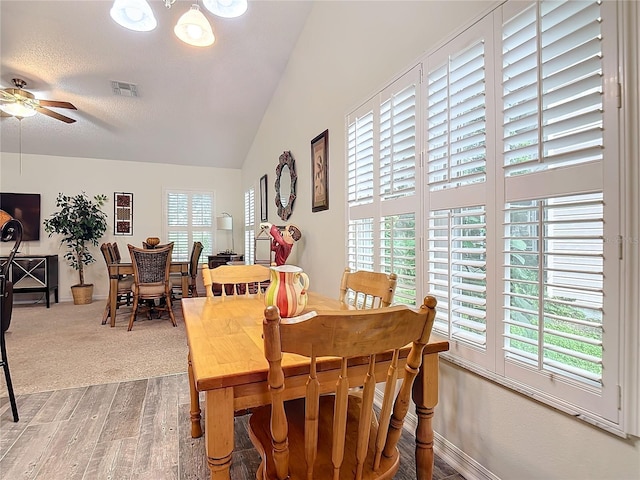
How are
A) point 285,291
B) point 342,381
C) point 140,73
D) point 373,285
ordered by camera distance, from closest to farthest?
point 342,381, point 285,291, point 373,285, point 140,73

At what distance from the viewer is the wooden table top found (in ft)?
2.88

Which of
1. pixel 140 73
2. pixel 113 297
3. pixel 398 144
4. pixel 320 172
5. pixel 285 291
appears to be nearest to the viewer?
pixel 285 291

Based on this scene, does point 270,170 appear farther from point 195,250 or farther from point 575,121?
point 575,121

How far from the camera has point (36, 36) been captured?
3266 millimetres

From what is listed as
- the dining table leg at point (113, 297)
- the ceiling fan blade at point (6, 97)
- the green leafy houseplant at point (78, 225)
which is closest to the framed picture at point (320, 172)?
the dining table leg at point (113, 297)

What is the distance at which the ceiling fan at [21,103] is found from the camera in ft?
11.3

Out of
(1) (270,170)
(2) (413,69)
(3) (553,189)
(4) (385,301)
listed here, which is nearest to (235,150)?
(1) (270,170)

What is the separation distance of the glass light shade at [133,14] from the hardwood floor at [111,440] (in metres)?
2.52

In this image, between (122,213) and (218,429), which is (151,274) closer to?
(122,213)

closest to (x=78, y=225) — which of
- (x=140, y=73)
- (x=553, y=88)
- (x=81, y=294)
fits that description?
(x=81, y=294)

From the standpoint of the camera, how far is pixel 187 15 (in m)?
2.15

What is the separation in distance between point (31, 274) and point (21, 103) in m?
2.80

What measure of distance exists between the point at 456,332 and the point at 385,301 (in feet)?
1.11

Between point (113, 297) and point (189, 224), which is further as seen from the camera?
point (189, 224)
